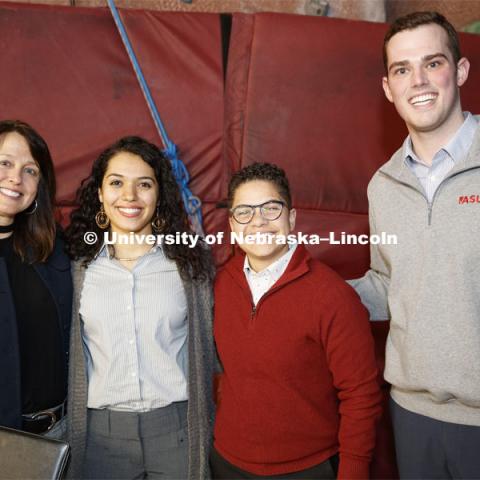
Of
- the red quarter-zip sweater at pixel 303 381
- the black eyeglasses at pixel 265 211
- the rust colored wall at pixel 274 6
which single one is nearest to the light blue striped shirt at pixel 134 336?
the red quarter-zip sweater at pixel 303 381

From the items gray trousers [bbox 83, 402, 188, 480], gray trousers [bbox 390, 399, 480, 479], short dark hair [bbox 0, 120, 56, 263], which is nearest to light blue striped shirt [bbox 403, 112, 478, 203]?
gray trousers [bbox 390, 399, 480, 479]

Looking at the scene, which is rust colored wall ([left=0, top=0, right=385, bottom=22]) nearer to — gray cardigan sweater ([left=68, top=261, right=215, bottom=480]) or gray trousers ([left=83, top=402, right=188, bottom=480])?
gray cardigan sweater ([left=68, top=261, right=215, bottom=480])

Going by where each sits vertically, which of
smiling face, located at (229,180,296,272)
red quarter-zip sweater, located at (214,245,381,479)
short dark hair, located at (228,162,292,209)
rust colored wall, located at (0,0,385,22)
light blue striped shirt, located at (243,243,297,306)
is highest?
rust colored wall, located at (0,0,385,22)

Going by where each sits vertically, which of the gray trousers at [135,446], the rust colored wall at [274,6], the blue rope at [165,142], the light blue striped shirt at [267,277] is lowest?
the gray trousers at [135,446]

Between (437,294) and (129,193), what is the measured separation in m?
0.96

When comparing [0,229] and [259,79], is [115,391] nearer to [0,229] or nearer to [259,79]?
[0,229]

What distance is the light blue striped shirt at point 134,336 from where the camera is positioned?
5.25 feet

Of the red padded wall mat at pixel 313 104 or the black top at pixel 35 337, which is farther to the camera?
the red padded wall mat at pixel 313 104

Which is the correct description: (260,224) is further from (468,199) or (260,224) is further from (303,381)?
(468,199)

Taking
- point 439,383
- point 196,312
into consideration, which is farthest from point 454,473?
point 196,312

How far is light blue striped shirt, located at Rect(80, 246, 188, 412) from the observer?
1600 millimetres

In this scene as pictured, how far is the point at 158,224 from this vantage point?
1.86 metres

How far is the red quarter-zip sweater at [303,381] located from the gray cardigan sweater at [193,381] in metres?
0.15

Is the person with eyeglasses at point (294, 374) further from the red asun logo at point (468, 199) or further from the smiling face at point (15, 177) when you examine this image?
the smiling face at point (15, 177)
